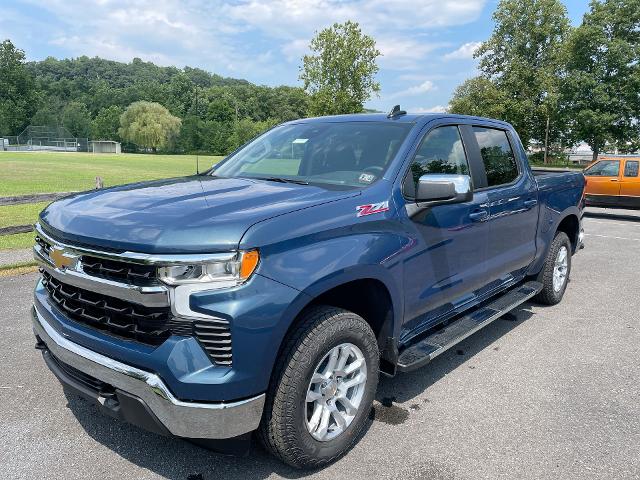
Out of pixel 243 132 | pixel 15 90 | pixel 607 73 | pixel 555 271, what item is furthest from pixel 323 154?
pixel 15 90

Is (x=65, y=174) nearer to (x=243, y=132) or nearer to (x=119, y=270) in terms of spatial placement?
(x=119, y=270)

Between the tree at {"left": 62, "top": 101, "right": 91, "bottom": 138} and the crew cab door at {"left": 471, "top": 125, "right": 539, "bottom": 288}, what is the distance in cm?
12110

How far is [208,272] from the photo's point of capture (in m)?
2.24

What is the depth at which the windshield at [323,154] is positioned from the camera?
3371 mm

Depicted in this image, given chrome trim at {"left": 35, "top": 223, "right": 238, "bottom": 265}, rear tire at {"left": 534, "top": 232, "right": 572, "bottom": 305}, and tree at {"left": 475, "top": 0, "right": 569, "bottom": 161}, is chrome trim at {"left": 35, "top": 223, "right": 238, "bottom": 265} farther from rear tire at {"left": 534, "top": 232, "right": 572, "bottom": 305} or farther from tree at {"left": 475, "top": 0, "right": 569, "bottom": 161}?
tree at {"left": 475, "top": 0, "right": 569, "bottom": 161}

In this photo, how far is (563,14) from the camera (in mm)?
46000

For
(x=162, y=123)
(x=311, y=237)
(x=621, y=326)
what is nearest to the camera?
(x=311, y=237)

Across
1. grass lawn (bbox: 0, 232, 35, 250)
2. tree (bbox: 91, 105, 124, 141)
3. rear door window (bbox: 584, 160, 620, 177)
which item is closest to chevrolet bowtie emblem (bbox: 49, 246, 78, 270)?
grass lawn (bbox: 0, 232, 35, 250)

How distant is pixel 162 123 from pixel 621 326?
106 m

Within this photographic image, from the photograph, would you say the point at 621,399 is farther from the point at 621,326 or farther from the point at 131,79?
the point at 131,79

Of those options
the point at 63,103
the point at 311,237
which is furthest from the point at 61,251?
the point at 63,103

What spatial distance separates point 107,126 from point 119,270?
12037 centimetres

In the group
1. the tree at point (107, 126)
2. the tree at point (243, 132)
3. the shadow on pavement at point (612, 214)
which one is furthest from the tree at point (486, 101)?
the tree at point (107, 126)

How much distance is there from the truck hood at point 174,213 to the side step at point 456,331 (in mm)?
1094
